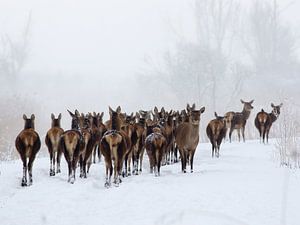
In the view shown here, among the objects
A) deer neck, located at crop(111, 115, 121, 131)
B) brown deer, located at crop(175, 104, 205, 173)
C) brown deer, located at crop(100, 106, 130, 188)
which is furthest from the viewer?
brown deer, located at crop(175, 104, 205, 173)

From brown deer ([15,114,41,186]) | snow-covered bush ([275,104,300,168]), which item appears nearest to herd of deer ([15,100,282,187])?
brown deer ([15,114,41,186])

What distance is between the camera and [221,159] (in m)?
15.2

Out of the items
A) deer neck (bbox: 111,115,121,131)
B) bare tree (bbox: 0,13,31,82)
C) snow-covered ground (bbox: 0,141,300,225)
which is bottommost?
snow-covered ground (bbox: 0,141,300,225)

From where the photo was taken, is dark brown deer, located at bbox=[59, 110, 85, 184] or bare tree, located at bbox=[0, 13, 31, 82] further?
bare tree, located at bbox=[0, 13, 31, 82]

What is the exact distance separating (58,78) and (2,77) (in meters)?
11.4

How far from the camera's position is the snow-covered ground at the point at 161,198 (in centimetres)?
721

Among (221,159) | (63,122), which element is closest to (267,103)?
(63,122)

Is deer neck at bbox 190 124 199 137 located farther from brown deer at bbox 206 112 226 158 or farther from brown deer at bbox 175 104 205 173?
brown deer at bbox 206 112 226 158

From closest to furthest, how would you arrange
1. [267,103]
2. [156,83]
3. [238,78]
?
[267,103] → [238,78] → [156,83]

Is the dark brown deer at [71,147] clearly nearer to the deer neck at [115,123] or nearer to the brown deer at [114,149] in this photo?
the brown deer at [114,149]

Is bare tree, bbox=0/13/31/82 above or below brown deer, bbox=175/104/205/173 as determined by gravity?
above

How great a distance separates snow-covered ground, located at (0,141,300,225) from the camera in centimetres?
721

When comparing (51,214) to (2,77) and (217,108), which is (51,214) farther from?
(2,77)

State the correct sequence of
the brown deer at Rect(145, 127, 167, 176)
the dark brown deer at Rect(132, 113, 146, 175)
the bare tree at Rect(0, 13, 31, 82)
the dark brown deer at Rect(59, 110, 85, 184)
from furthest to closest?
the bare tree at Rect(0, 13, 31, 82)
the dark brown deer at Rect(132, 113, 146, 175)
the brown deer at Rect(145, 127, 167, 176)
the dark brown deer at Rect(59, 110, 85, 184)
